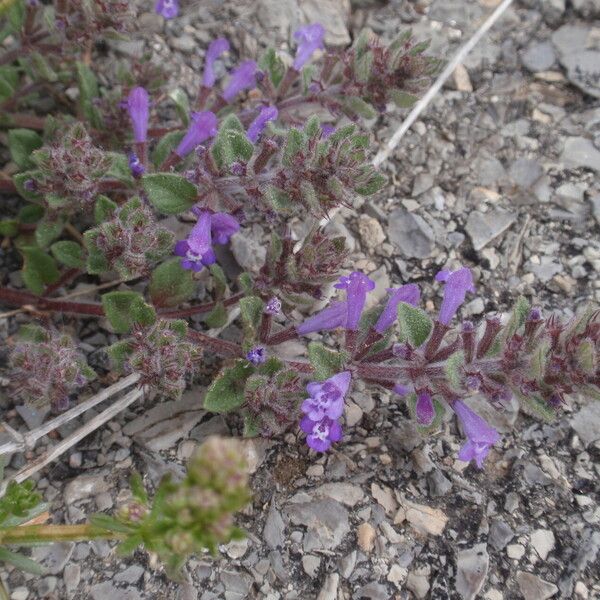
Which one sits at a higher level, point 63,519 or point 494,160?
point 494,160

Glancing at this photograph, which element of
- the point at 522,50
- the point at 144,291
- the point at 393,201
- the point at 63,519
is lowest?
the point at 63,519

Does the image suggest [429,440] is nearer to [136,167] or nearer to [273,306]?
[273,306]

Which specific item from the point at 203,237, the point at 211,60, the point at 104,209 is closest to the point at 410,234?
the point at 203,237

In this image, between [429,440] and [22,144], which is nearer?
[429,440]

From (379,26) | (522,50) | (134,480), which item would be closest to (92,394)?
(134,480)

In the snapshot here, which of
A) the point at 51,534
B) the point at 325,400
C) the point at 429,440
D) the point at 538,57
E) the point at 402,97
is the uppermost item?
the point at 402,97

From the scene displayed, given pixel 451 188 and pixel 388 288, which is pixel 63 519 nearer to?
pixel 388 288

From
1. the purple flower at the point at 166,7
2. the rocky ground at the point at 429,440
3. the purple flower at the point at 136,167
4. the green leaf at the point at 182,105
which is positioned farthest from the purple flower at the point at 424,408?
the purple flower at the point at 166,7
